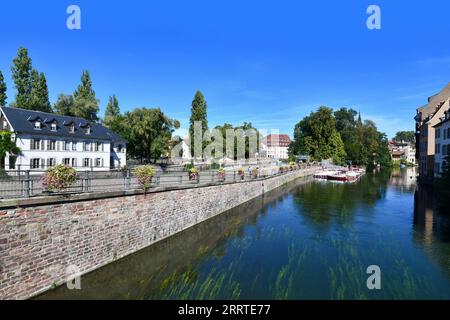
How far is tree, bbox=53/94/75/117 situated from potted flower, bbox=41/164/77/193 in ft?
190

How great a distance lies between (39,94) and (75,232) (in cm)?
5652

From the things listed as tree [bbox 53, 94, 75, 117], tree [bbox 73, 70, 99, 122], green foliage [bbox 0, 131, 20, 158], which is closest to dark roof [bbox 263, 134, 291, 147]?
tree [bbox 73, 70, 99, 122]

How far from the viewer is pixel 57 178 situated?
427 inches

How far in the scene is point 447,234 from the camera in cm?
1778

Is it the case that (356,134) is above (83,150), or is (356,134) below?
above

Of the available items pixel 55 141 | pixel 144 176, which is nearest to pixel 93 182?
pixel 144 176

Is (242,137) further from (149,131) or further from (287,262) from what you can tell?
(287,262)

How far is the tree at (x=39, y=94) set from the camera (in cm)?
5594

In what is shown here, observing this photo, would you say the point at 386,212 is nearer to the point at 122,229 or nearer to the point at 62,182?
the point at 122,229

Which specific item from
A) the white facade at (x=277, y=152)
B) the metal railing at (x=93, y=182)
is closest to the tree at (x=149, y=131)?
the metal railing at (x=93, y=182)

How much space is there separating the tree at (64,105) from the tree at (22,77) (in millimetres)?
6127

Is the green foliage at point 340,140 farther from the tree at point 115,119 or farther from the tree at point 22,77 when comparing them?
the tree at point 22,77

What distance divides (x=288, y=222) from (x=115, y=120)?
50935 mm
